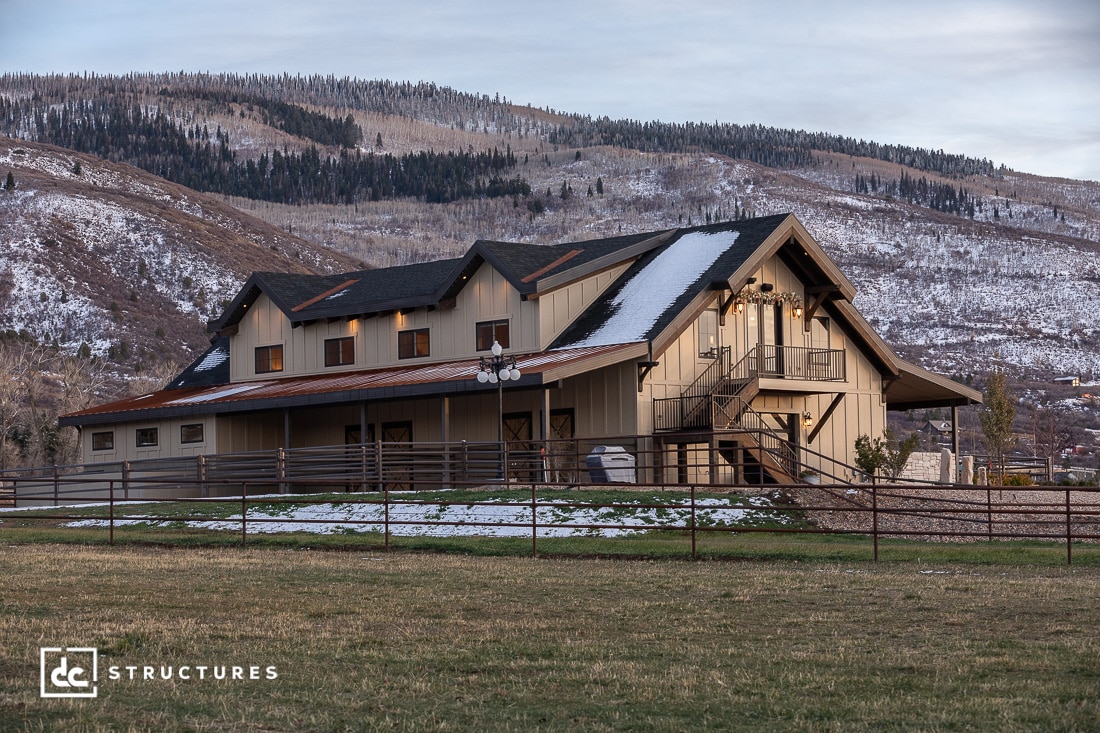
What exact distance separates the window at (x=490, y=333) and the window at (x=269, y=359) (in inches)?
333

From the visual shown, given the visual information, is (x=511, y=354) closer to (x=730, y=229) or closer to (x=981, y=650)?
(x=730, y=229)

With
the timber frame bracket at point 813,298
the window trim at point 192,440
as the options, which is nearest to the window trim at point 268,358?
the window trim at point 192,440

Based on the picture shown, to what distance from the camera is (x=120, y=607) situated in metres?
16.2

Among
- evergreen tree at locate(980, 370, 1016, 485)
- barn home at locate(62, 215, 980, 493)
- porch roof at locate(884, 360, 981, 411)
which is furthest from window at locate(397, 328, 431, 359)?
evergreen tree at locate(980, 370, 1016, 485)

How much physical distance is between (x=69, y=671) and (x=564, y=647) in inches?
171

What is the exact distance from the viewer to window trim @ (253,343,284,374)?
48500mm

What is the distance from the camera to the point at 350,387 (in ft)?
135

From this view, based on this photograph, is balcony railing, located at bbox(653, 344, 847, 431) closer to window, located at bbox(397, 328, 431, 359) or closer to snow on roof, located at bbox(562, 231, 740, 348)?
snow on roof, located at bbox(562, 231, 740, 348)

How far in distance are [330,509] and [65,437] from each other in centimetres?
3764

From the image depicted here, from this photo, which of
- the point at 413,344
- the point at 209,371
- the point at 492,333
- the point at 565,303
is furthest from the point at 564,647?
the point at 209,371

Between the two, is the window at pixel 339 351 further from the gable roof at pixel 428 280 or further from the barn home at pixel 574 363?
the gable roof at pixel 428 280

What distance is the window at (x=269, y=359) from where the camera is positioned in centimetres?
4853

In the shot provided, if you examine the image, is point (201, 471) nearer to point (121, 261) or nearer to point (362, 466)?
point (362, 466)

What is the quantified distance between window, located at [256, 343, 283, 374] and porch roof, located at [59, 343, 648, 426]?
46 cm
